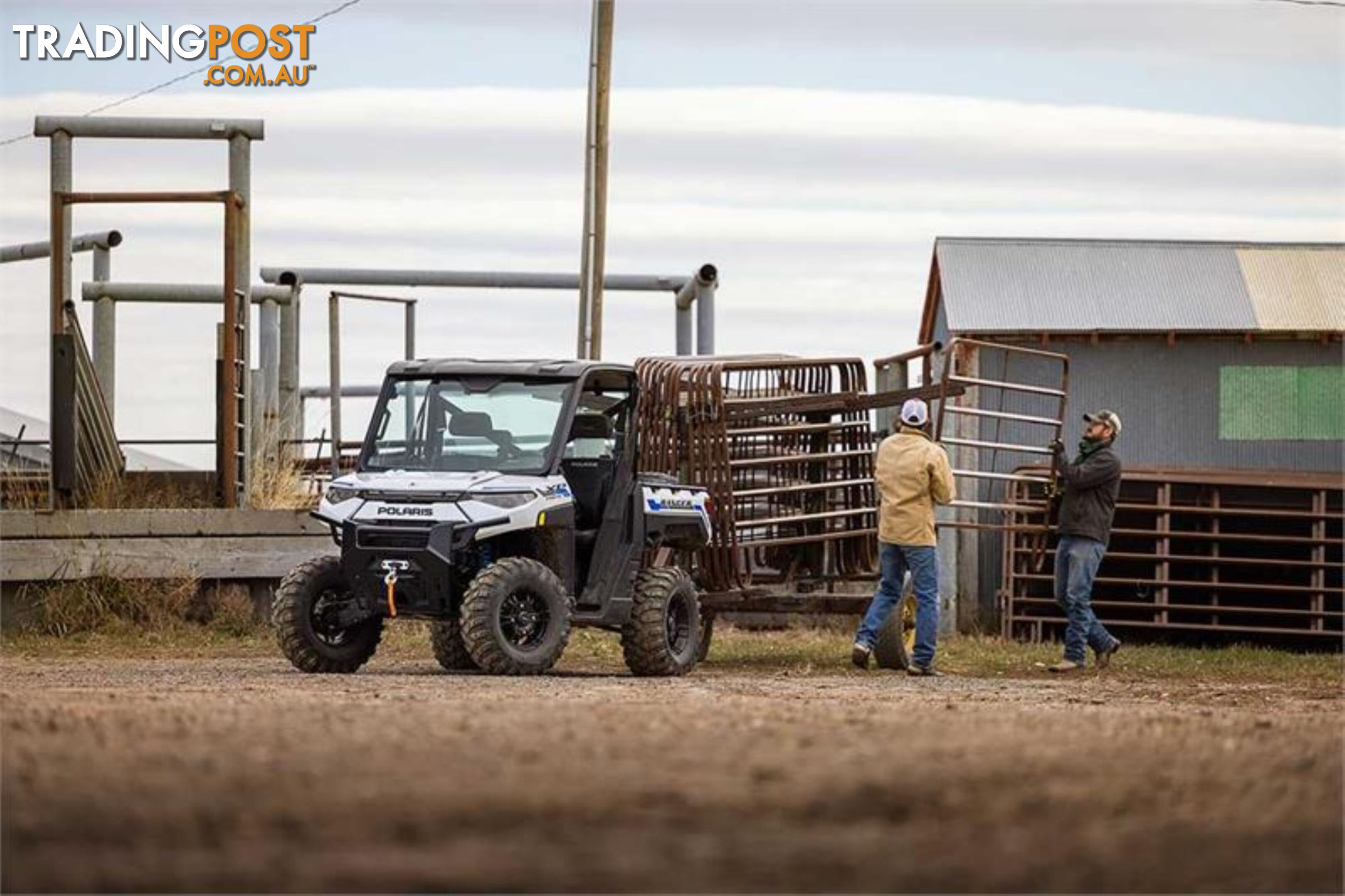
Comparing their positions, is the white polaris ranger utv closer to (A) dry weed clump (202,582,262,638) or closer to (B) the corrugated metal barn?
(A) dry weed clump (202,582,262,638)

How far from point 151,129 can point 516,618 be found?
8868mm

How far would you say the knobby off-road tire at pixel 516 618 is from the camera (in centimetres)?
1697

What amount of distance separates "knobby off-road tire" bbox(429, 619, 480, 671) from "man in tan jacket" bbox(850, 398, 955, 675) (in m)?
3.06

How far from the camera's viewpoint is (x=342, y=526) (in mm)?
17422

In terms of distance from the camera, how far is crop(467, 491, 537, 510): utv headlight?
56.8ft

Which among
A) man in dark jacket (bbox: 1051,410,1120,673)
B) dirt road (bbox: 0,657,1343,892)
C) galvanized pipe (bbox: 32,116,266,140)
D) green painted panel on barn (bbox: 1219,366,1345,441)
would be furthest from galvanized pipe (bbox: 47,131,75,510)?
green painted panel on barn (bbox: 1219,366,1345,441)

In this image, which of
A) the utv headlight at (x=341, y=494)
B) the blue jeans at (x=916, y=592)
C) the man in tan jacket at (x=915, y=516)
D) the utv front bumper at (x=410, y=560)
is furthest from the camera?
the blue jeans at (x=916, y=592)

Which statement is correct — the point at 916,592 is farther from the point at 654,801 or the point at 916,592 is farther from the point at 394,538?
the point at 654,801

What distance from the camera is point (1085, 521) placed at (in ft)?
67.8

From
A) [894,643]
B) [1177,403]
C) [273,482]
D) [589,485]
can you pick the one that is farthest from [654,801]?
[1177,403]

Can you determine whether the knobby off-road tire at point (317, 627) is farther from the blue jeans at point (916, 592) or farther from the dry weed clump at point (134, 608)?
the dry weed clump at point (134, 608)

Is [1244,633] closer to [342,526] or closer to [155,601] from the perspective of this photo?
[155,601]

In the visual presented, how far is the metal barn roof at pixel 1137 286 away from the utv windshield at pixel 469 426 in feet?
41.5

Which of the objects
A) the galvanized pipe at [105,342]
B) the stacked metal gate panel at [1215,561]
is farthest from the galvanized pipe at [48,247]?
the stacked metal gate panel at [1215,561]
